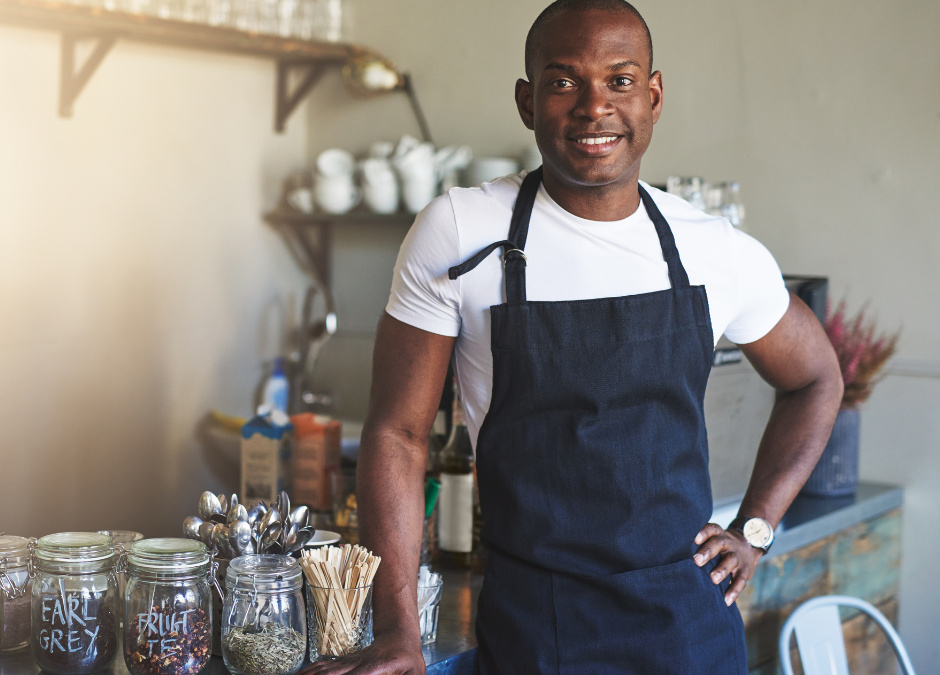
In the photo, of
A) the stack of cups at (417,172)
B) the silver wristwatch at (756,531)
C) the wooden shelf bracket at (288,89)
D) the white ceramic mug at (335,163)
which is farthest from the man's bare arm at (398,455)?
the wooden shelf bracket at (288,89)

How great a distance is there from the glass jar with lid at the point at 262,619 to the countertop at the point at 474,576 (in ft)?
0.24

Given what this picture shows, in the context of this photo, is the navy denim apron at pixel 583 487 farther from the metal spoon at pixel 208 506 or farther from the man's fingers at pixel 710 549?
the metal spoon at pixel 208 506

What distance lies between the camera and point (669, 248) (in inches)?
46.1

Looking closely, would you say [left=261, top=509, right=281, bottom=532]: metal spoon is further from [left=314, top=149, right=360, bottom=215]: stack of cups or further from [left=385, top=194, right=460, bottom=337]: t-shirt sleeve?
[left=314, top=149, right=360, bottom=215]: stack of cups

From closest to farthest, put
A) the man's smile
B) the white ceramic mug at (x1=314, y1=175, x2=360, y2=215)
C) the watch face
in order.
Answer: the man's smile
the watch face
the white ceramic mug at (x1=314, y1=175, x2=360, y2=215)

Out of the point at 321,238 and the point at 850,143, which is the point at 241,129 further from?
the point at 850,143

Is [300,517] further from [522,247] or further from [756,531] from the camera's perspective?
[756,531]

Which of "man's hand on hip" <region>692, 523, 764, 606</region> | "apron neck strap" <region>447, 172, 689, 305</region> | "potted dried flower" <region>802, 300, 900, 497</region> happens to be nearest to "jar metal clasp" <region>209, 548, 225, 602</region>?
"apron neck strap" <region>447, 172, 689, 305</region>

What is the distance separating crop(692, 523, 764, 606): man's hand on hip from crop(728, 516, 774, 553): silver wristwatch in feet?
0.05

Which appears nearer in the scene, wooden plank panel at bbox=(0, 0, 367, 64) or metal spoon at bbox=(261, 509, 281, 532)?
metal spoon at bbox=(261, 509, 281, 532)

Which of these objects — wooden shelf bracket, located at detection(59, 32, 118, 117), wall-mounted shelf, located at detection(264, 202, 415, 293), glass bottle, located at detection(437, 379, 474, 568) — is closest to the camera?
glass bottle, located at detection(437, 379, 474, 568)

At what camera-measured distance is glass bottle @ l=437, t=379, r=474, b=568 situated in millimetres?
1529

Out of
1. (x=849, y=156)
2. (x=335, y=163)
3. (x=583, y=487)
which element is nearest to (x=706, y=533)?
(x=583, y=487)

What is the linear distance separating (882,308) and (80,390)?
2.09 metres
